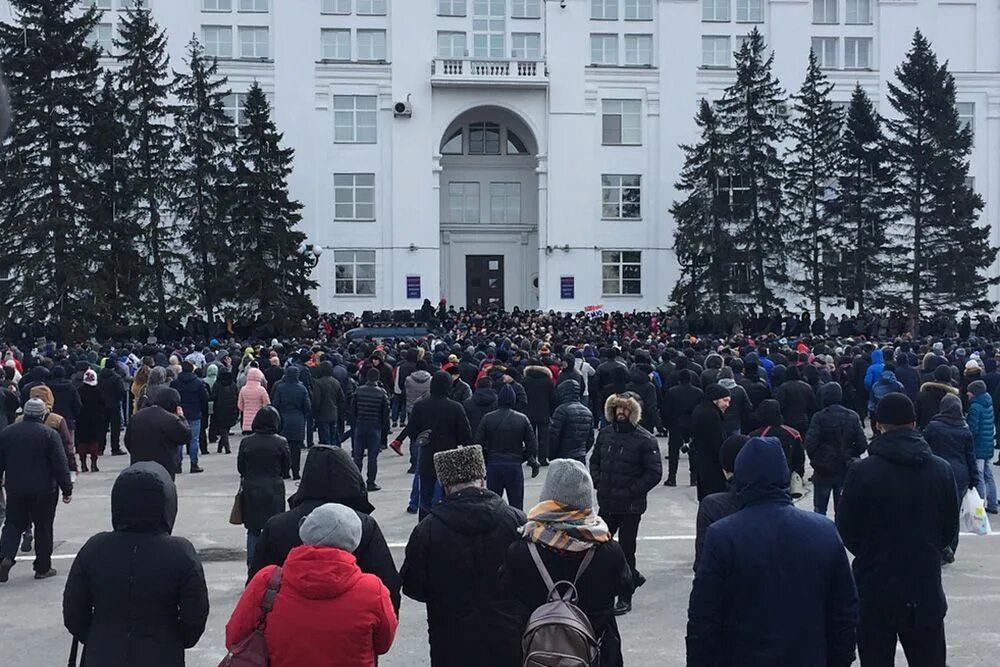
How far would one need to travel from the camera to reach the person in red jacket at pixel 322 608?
15.6 feet

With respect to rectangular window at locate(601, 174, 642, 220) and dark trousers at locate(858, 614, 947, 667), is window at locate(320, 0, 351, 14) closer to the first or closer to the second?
rectangular window at locate(601, 174, 642, 220)

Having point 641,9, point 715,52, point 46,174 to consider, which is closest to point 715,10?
point 715,52

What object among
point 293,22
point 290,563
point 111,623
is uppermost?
point 293,22

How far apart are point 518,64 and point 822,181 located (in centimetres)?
1413

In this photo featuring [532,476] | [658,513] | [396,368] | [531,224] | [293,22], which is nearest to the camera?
[658,513]

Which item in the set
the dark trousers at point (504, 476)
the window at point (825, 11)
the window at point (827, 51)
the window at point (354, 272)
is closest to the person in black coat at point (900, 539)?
the dark trousers at point (504, 476)

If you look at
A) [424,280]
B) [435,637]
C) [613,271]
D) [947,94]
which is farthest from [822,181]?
[435,637]

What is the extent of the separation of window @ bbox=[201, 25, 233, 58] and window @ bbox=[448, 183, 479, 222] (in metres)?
11.5

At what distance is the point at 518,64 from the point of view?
5191cm

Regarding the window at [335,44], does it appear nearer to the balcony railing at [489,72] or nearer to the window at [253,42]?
the window at [253,42]

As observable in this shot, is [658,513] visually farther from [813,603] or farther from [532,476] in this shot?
[813,603]

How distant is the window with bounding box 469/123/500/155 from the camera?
5541 cm

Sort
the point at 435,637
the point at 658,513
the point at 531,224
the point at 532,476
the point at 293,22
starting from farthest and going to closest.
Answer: the point at 531,224 → the point at 293,22 → the point at 532,476 → the point at 658,513 → the point at 435,637

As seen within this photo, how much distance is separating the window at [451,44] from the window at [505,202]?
6.51 meters
